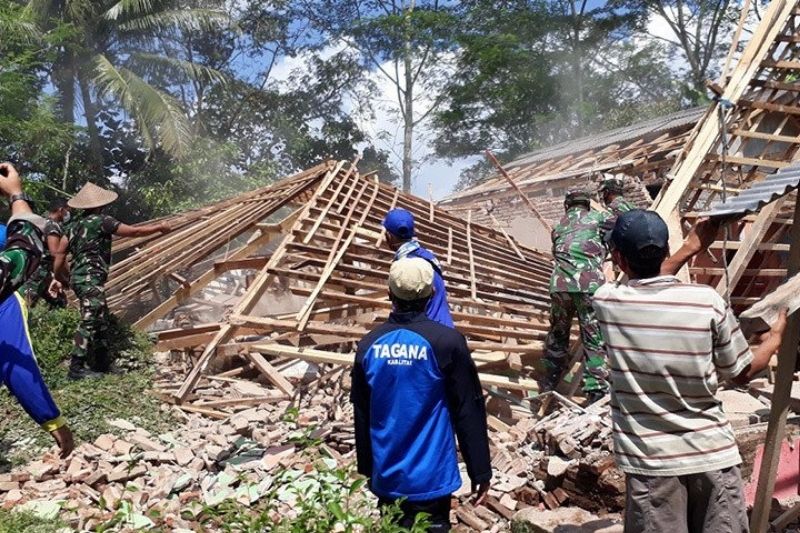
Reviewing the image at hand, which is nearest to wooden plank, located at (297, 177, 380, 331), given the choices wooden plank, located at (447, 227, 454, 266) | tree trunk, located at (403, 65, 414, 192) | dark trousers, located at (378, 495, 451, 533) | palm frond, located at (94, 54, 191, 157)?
wooden plank, located at (447, 227, 454, 266)

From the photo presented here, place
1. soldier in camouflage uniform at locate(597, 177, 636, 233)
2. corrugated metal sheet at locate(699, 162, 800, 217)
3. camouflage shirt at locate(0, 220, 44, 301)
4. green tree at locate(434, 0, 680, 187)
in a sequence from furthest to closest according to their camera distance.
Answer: green tree at locate(434, 0, 680, 187), soldier in camouflage uniform at locate(597, 177, 636, 233), camouflage shirt at locate(0, 220, 44, 301), corrugated metal sheet at locate(699, 162, 800, 217)

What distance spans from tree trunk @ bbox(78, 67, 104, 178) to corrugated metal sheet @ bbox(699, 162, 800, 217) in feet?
56.1

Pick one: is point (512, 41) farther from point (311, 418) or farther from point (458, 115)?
point (311, 418)

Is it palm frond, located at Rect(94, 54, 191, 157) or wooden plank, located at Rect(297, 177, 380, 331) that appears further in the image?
palm frond, located at Rect(94, 54, 191, 157)

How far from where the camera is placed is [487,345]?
5.77 m

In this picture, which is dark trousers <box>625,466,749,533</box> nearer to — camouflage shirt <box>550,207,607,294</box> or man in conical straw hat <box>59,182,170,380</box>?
camouflage shirt <box>550,207,607,294</box>

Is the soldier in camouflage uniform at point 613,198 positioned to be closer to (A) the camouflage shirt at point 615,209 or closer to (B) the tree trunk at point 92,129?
(A) the camouflage shirt at point 615,209

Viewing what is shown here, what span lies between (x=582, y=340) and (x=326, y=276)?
2.35m

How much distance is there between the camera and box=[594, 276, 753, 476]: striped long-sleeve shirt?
84.1 inches

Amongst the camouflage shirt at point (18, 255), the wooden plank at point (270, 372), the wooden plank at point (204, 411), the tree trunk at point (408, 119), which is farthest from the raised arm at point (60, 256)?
the tree trunk at point (408, 119)

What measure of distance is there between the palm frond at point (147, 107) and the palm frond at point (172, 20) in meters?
1.27

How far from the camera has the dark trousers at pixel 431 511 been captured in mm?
2510

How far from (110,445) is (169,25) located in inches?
615

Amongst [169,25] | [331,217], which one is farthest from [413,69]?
[331,217]
